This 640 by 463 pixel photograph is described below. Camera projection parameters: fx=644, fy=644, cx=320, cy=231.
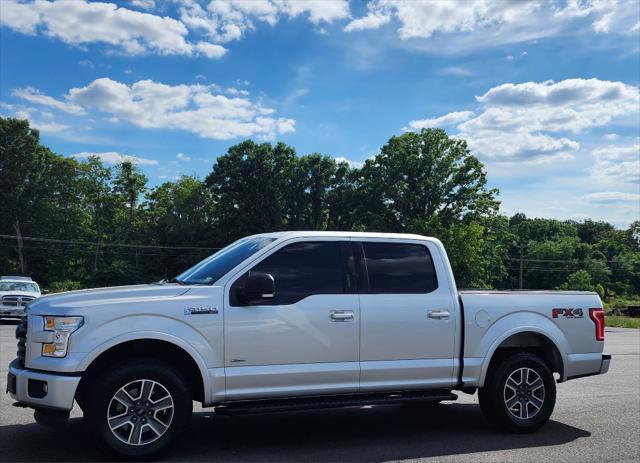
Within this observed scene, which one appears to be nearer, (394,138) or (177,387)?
(177,387)

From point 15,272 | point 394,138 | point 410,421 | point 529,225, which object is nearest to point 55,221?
point 15,272

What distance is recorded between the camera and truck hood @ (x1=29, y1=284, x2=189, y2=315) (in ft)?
17.6

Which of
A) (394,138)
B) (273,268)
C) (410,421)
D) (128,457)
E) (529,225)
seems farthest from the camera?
(529,225)

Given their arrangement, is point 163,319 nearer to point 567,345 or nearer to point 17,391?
point 17,391

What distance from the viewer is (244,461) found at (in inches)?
220

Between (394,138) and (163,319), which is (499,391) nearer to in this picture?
(163,319)

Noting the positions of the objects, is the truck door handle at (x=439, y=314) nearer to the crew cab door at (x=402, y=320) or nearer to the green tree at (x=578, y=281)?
the crew cab door at (x=402, y=320)

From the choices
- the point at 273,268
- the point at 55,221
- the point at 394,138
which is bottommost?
the point at 273,268

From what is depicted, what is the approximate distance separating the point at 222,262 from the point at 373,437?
2367mm

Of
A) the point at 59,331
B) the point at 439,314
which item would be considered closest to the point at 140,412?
the point at 59,331

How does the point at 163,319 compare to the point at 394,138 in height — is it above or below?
below

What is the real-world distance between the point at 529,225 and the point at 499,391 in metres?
124

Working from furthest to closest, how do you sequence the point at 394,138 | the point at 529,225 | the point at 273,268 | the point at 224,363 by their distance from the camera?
the point at 529,225, the point at 394,138, the point at 273,268, the point at 224,363

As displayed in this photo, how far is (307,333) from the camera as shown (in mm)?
5953
